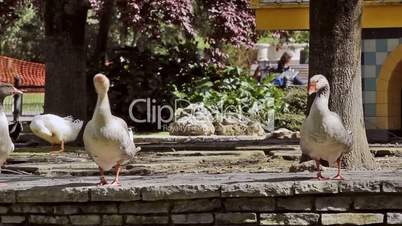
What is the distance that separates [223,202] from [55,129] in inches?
218

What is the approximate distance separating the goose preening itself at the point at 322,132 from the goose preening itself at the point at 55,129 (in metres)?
5.51

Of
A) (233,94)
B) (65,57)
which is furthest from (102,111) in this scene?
(233,94)

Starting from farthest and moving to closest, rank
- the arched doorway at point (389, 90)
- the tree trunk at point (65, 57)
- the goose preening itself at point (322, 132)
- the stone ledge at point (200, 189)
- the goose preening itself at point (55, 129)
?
the arched doorway at point (389, 90) → the tree trunk at point (65, 57) → the goose preening itself at point (55, 129) → the goose preening itself at point (322, 132) → the stone ledge at point (200, 189)

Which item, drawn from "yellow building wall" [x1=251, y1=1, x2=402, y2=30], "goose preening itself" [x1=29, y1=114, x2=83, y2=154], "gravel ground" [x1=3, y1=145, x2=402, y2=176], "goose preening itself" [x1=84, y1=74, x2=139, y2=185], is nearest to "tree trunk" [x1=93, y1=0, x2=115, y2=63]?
"yellow building wall" [x1=251, y1=1, x2=402, y2=30]

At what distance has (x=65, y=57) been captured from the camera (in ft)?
44.8

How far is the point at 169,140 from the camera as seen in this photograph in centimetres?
1588

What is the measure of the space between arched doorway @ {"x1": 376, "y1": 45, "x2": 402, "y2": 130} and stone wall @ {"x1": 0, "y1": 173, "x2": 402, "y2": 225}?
24.6 ft

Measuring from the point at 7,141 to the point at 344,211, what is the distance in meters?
2.65

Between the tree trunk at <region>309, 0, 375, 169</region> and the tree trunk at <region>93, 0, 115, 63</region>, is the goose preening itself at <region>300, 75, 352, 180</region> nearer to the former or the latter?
the tree trunk at <region>309, 0, 375, 169</region>

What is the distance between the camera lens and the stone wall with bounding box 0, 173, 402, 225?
6.80 metres

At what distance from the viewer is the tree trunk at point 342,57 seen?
8.57 m

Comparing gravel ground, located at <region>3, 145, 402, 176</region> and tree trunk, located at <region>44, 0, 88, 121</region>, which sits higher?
tree trunk, located at <region>44, 0, 88, 121</region>

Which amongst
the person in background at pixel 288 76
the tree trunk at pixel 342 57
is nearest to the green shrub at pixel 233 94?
the person in background at pixel 288 76

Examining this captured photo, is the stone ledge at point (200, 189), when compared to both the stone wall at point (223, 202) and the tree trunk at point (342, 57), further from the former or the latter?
the tree trunk at point (342, 57)
